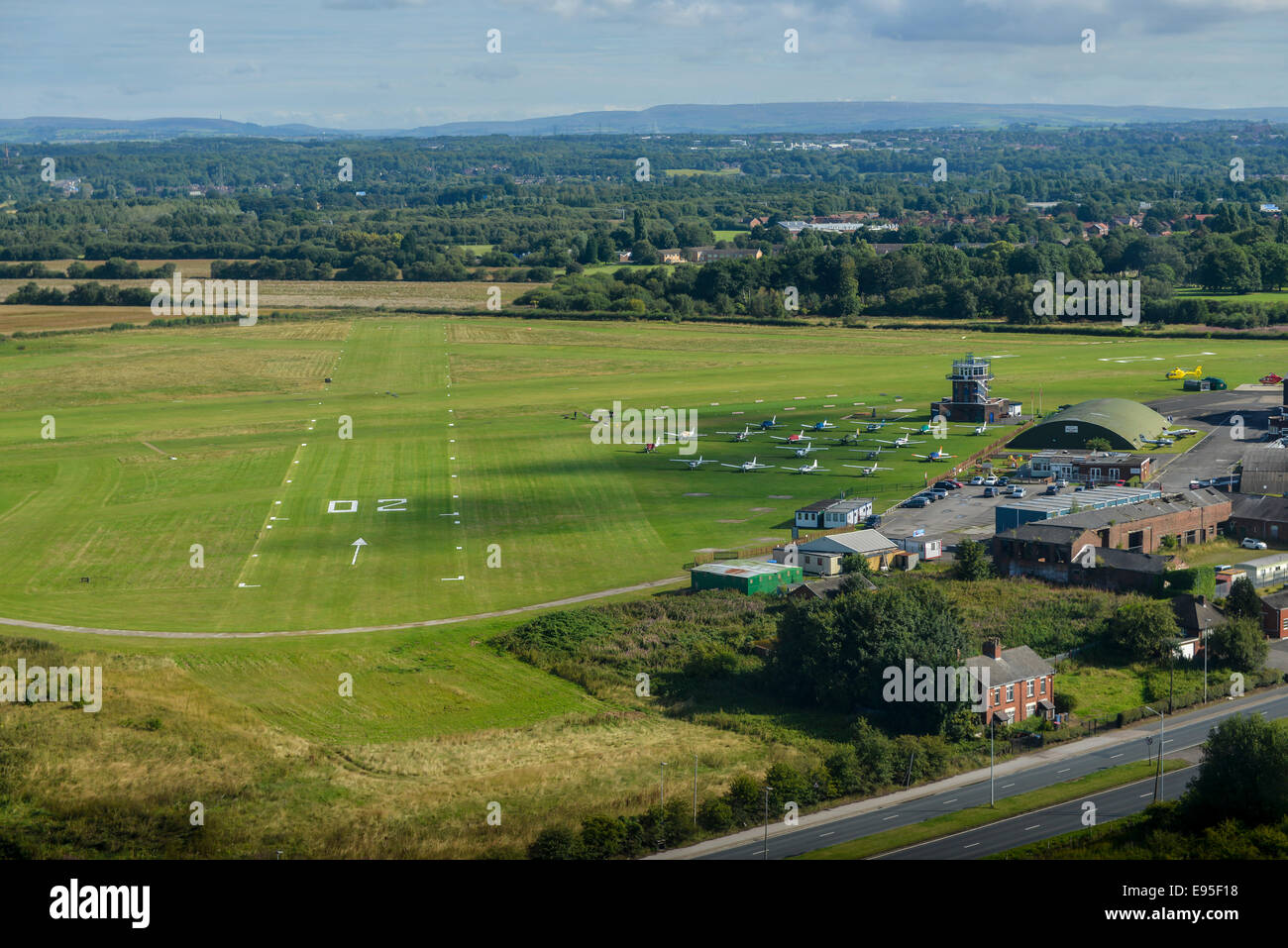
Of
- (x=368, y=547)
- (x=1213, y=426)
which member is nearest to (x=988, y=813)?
(x=368, y=547)

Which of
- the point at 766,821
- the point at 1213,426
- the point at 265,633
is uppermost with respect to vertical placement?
the point at 1213,426

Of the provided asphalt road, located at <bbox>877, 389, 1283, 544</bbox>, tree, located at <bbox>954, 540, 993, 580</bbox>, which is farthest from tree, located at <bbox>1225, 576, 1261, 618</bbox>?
asphalt road, located at <bbox>877, 389, 1283, 544</bbox>

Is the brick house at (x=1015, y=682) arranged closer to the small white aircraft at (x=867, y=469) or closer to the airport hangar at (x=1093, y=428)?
the small white aircraft at (x=867, y=469)

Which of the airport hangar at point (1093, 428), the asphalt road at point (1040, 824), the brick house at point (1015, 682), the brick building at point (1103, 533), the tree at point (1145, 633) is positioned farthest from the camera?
the airport hangar at point (1093, 428)

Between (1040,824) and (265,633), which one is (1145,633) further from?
(265,633)

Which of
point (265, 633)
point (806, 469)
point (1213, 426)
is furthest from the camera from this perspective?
point (1213, 426)

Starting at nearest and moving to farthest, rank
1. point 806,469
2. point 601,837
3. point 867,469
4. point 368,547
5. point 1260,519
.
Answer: point 601,837
point 368,547
point 1260,519
point 806,469
point 867,469

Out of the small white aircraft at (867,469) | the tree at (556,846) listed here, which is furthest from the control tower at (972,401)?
the tree at (556,846)
